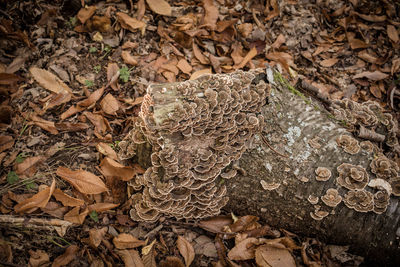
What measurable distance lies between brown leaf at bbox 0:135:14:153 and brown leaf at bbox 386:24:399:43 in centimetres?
807

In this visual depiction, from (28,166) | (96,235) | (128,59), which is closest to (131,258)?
(96,235)

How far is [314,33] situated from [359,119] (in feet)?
10.9

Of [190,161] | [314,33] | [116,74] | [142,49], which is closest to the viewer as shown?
[190,161]

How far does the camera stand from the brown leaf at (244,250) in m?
3.43

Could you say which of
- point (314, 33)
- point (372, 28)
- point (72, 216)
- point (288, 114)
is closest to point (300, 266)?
point (288, 114)

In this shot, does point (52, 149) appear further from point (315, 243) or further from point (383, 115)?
point (383, 115)

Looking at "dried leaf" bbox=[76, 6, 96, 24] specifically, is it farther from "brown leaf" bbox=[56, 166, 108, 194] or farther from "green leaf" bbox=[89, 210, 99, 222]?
"green leaf" bbox=[89, 210, 99, 222]

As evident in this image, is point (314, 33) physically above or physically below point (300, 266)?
above

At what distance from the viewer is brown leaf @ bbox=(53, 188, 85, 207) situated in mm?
3426

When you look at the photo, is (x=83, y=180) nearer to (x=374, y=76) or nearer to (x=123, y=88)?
(x=123, y=88)

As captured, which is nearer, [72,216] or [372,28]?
[72,216]

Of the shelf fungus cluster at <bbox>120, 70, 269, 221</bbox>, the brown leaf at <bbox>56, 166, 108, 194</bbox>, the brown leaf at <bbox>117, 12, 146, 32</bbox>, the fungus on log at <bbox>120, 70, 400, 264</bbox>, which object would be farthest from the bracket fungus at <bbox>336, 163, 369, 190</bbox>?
the brown leaf at <bbox>117, 12, 146, 32</bbox>

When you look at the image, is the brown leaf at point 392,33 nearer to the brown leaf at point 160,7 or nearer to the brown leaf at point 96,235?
the brown leaf at point 160,7

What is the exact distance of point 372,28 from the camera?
6348 millimetres
